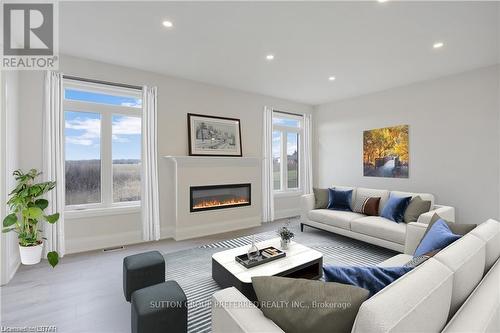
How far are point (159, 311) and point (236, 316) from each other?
0.83 m

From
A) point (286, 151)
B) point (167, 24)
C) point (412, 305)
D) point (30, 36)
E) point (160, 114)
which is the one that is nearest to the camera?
point (412, 305)

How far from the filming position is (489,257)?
5.10ft

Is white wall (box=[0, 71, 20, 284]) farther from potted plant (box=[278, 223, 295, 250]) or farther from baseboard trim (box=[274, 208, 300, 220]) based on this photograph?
baseboard trim (box=[274, 208, 300, 220])

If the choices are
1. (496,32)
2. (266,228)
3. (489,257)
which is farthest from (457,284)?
(266,228)

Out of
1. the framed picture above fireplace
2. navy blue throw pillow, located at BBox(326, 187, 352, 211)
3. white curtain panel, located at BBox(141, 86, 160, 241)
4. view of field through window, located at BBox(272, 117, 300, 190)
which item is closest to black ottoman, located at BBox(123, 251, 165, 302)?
white curtain panel, located at BBox(141, 86, 160, 241)

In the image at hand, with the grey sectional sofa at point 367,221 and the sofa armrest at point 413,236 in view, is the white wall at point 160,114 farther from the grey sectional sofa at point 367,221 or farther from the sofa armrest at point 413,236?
the sofa armrest at point 413,236

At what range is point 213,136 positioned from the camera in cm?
476

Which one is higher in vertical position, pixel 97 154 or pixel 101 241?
pixel 97 154

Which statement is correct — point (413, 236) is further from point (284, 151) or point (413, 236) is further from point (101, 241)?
point (101, 241)

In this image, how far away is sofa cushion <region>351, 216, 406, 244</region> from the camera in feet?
10.7

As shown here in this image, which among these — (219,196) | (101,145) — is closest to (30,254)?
(101,145)

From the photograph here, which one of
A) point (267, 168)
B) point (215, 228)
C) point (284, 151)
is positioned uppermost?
point (284, 151)

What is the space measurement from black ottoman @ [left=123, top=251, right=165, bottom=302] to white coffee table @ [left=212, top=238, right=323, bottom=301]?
59 centimetres

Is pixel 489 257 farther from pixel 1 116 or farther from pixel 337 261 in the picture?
pixel 1 116
